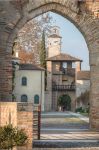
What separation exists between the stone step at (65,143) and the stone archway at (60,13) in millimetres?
4099

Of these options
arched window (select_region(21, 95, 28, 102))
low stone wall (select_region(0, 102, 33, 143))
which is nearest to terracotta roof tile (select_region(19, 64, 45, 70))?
arched window (select_region(21, 95, 28, 102))

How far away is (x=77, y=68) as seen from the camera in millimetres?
68125

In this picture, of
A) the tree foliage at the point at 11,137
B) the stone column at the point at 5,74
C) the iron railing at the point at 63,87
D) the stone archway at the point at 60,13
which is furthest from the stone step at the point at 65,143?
the iron railing at the point at 63,87

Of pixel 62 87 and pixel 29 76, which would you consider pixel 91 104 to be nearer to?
pixel 29 76

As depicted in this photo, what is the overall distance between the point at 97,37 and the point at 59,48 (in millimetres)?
56322

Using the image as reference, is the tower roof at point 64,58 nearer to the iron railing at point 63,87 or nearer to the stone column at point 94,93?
the iron railing at point 63,87

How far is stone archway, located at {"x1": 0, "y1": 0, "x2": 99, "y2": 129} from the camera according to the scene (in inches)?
719

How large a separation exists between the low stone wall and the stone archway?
5918mm

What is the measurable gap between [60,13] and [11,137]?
8544 mm

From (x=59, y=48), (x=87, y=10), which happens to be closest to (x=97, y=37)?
(x=87, y=10)

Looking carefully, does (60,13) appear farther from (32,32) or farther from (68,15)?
(32,32)

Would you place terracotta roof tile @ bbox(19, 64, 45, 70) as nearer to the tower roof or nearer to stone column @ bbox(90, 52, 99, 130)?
the tower roof

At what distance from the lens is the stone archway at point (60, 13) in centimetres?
1825

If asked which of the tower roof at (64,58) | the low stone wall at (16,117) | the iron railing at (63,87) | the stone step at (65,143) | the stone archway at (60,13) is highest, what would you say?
the tower roof at (64,58)
